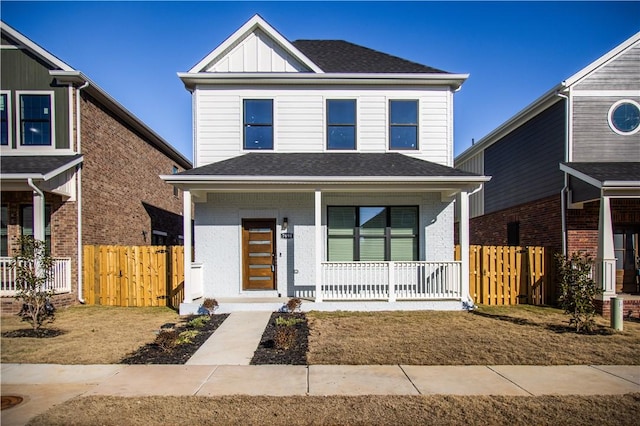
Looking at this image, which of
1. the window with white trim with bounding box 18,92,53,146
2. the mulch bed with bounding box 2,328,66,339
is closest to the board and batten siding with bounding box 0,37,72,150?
the window with white trim with bounding box 18,92,53,146

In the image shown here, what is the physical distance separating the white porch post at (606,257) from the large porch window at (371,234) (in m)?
4.78

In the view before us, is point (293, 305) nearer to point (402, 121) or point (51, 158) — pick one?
point (402, 121)

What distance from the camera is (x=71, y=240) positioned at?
38.7 feet

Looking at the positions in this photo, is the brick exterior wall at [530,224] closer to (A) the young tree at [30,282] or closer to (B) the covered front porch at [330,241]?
(B) the covered front porch at [330,241]

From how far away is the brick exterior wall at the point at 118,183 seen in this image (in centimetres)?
1262

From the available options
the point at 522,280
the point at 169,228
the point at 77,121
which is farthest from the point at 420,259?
the point at 169,228

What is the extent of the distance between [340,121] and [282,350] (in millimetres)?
7795

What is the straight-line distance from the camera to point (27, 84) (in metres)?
12.1

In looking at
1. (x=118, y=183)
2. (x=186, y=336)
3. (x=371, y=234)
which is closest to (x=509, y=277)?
(x=371, y=234)

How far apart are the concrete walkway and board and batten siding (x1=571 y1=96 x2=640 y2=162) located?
413 inches

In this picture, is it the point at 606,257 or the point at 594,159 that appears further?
the point at 594,159

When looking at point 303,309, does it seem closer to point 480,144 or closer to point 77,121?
point 77,121

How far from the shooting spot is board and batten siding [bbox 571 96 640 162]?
12.0 m

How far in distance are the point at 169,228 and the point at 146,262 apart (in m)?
8.21
